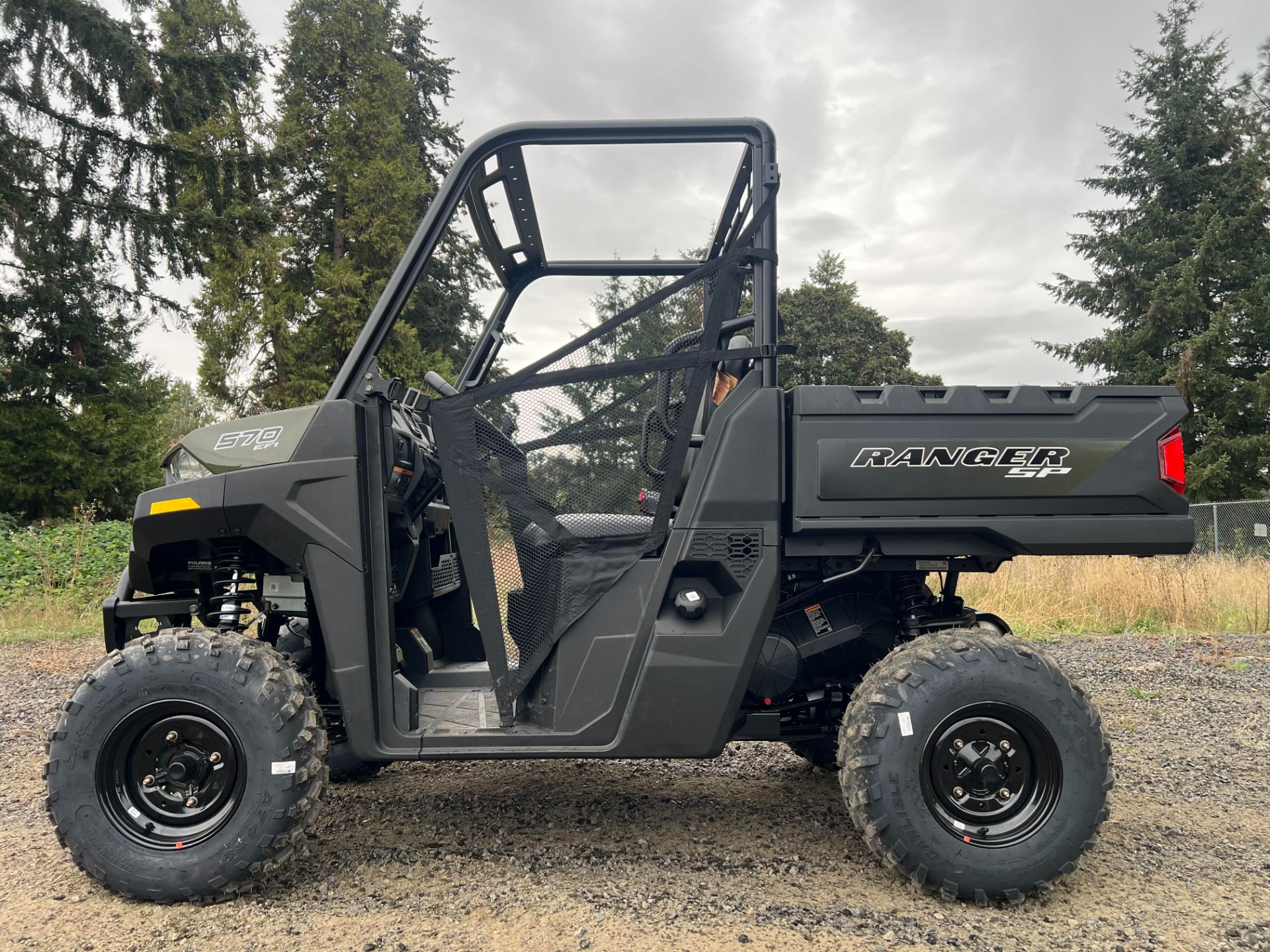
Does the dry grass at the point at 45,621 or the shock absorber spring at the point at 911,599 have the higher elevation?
the shock absorber spring at the point at 911,599

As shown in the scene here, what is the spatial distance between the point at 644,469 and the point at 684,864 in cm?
143

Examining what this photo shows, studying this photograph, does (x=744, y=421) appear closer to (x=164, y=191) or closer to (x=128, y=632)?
(x=128, y=632)

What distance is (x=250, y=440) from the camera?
10.0ft

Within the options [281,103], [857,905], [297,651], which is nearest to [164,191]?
[281,103]

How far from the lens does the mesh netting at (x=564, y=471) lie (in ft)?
9.83

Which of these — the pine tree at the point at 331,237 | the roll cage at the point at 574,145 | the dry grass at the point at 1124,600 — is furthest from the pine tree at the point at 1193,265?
the roll cage at the point at 574,145

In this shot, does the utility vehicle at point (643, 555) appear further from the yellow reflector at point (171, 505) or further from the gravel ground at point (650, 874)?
the gravel ground at point (650, 874)

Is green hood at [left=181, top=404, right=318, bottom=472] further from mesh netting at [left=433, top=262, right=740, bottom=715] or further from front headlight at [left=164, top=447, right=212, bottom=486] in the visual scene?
mesh netting at [left=433, top=262, right=740, bottom=715]

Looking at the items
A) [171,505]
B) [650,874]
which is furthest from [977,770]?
[171,505]

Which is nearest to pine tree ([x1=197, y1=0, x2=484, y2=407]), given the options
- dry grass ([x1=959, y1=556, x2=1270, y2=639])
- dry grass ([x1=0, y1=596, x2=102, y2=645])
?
dry grass ([x1=0, y1=596, x2=102, y2=645])

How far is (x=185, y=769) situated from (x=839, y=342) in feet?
95.4

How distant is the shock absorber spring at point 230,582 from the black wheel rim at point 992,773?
2.51 metres

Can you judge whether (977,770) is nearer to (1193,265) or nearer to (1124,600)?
(1124,600)

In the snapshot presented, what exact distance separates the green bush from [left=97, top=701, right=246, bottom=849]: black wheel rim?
326 inches
